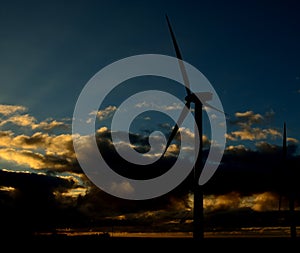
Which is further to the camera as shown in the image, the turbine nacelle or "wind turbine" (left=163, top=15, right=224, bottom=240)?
the turbine nacelle

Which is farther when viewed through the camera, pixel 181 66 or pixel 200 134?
pixel 181 66

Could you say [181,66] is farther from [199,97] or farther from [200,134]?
[200,134]

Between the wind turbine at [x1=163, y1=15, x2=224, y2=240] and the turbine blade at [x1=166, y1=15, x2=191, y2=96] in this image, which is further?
the turbine blade at [x1=166, y1=15, x2=191, y2=96]

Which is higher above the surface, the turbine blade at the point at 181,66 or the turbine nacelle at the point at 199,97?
the turbine blade at the point at 181,66

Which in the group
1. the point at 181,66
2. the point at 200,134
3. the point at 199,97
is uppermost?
the point at 181,66

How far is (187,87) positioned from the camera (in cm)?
6028

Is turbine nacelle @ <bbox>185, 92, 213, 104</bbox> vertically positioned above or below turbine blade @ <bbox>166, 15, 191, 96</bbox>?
below

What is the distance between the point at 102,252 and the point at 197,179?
65665mm

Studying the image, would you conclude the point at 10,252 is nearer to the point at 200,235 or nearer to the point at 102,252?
the point at 102,252

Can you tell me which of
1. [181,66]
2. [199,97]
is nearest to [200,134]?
[199,97]

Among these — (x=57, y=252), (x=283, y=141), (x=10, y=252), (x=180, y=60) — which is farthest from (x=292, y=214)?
(x=10, y=252)

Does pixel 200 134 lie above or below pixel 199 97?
below

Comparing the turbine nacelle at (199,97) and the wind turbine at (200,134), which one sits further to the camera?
the turbine nacelle at (199,97)

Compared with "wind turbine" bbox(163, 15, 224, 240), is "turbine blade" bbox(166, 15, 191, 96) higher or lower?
higher
